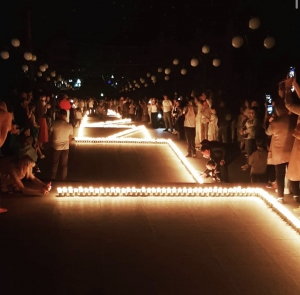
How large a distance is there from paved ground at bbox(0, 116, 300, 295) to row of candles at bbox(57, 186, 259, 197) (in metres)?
0.23

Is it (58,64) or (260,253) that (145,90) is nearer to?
(58,64)

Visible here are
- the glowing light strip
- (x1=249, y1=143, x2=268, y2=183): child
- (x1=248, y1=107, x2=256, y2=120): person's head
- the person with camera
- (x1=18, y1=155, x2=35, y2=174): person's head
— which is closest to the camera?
the person with camera

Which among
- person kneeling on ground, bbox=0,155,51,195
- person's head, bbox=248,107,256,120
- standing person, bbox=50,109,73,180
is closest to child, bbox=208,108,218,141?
person's head, bbox=248,107,256,120

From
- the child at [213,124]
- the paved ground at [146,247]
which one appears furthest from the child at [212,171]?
the child at [213,124]

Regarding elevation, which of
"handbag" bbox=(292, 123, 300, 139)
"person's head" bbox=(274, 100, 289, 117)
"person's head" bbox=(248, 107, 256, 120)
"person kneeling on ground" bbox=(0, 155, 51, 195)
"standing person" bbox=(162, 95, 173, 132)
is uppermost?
"person's head" bbox=(274, 100, 289, 117)

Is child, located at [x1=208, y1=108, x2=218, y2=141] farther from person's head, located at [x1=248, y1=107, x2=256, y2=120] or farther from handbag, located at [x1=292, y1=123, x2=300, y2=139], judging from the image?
handbag, located at [x1=292, y1=123, x2=300, y2=139]

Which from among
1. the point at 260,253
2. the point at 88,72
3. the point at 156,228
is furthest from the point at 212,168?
the point at 88,72

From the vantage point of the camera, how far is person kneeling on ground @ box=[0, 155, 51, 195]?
28.7ft

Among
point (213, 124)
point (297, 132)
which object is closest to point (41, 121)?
point (213, 124)

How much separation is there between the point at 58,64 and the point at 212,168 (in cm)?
4781

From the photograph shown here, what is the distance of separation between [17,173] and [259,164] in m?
4.62

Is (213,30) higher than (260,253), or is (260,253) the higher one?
(213,30)

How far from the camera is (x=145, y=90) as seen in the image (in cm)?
5072

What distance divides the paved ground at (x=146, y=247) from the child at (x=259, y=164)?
1912mm
